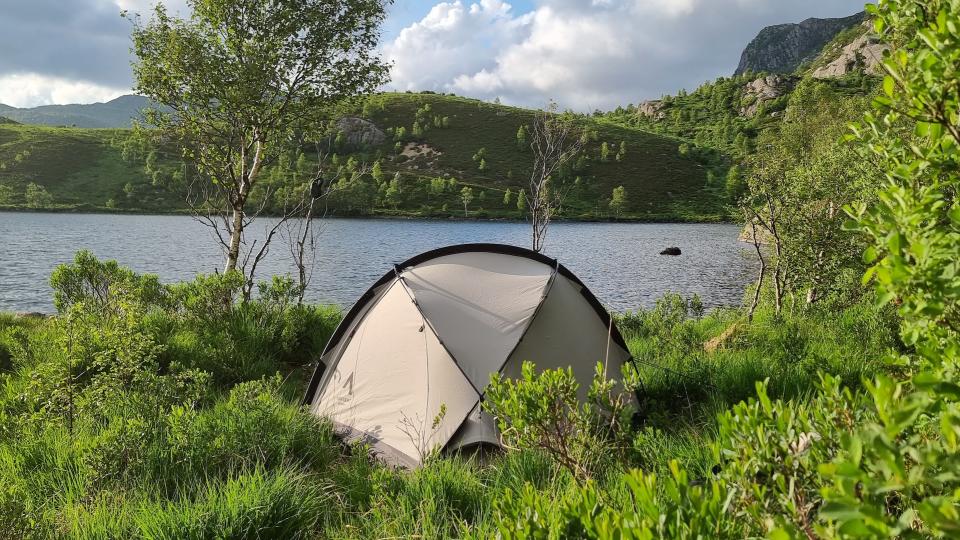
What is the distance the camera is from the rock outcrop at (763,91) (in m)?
163

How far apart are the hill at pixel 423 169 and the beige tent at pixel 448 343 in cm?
9309

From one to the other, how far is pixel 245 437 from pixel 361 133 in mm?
149309

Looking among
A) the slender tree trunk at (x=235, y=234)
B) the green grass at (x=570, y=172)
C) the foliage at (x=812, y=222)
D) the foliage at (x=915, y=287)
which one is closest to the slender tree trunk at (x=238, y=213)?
the slender tree trunk at (x=235, y=234)

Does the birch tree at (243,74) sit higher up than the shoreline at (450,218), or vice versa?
the birch tree at (243,74)

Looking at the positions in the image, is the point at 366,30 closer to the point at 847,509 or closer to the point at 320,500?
the point at 320,500

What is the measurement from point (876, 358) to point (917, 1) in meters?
6.41

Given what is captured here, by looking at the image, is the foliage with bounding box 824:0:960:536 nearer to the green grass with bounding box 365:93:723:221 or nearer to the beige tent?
the beige tent

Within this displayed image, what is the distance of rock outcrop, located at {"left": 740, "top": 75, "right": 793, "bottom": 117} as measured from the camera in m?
163

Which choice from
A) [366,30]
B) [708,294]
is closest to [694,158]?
[708,294]

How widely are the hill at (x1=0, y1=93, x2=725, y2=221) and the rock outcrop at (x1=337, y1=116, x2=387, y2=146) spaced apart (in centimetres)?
28

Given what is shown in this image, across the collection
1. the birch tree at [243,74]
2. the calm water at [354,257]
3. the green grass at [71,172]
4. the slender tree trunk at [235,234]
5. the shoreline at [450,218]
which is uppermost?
the green grass at [71,172]

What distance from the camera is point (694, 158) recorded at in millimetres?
143375

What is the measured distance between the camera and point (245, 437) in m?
5.52

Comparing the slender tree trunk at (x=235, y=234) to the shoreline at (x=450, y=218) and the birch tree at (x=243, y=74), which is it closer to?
the birch tree at (x=243, y=74)
